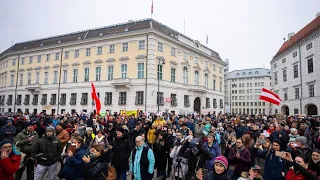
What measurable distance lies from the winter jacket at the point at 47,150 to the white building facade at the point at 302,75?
108 ft

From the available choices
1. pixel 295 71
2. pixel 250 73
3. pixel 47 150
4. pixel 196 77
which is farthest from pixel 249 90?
pixel 47 150

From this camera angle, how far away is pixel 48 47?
4081 centimetres

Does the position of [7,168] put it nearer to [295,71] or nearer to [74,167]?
[74,167]

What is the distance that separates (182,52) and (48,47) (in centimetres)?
2517

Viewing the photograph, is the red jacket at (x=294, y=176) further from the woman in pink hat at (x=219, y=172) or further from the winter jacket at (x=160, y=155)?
the winter jacket at (x=160, y=155)

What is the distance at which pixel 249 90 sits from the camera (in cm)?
9894

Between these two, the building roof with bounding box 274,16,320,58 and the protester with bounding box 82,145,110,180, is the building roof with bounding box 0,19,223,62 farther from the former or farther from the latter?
the protester with bounding box 82,145,110,180

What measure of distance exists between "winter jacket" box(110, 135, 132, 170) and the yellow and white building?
23330 millimetres

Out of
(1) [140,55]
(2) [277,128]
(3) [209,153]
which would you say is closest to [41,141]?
(3) [209,153]

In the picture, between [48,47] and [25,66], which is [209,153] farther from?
[25,66]

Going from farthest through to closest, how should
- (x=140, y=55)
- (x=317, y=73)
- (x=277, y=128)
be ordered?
(x=140, y=55), (x=317, y=73), (x=277, y=128)

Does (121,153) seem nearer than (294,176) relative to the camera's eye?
No

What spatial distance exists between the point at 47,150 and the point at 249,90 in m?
103

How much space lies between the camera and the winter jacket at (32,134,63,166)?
6.14m
